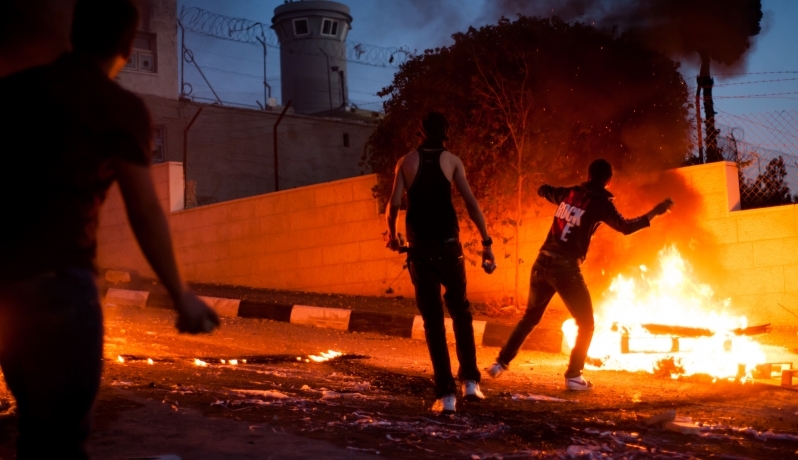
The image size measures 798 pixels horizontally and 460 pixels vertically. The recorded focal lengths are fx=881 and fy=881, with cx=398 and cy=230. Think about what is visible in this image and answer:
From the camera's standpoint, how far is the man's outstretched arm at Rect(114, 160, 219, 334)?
2.33 m

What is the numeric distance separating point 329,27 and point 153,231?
145 ft

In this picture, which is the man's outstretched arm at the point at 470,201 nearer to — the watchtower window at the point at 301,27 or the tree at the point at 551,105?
the tree at the point at 551,105

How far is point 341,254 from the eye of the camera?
13672 millimetres

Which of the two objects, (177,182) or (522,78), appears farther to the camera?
(177,182)

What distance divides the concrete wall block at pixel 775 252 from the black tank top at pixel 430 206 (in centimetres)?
557

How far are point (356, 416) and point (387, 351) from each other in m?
4.04

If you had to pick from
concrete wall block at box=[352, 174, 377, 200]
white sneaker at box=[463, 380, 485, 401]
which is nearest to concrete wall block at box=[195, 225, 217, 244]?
concrete wall block at box=[352, 174, 377, 200]

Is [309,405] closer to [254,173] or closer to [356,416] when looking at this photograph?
[356,416]

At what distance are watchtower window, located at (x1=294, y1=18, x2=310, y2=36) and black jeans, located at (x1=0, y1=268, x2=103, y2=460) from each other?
44.2 meters

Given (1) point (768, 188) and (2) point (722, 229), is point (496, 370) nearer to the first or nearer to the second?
(2) point (722, 229)

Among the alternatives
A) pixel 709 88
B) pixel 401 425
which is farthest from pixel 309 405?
pixel 709 88

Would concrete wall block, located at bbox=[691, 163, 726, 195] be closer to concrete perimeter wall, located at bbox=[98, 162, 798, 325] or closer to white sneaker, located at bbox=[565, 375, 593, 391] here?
concrete perimeter wall, located at bbox=[98, 162, 798, 325]

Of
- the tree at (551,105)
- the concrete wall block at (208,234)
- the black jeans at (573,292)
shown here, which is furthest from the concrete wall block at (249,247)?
the black jeans at (573,292)

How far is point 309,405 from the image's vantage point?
508cm
